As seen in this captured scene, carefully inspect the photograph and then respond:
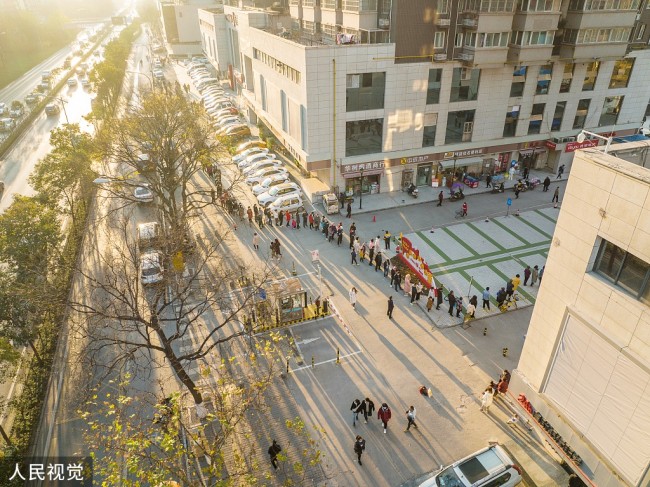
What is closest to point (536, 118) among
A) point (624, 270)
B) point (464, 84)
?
point (464, 84)

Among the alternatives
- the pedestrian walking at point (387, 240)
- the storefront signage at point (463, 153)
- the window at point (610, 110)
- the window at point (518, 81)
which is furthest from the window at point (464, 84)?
the window at point (610, 110)

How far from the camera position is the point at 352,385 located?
2117cm

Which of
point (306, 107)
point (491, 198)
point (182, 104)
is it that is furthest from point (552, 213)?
point (182, 104)

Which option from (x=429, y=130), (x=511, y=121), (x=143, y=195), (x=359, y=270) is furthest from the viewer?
(x=511, y=121)

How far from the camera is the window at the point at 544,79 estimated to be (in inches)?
1517

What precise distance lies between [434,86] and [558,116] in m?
13.8

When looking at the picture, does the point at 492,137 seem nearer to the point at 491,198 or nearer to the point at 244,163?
the point at 491,198

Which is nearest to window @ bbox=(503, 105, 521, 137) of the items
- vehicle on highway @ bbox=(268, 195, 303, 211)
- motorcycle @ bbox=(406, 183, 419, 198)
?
motorcycle @ bbox=(406, 183, 419, 198)

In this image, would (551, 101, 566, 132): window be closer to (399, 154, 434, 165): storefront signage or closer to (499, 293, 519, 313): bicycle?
(399, 154, 434, 165): storefront signage

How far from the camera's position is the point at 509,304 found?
2584cm

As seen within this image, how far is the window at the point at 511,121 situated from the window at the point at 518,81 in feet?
4.15

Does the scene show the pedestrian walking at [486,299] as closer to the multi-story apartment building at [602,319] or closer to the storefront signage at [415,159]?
the multi-story apartment building at [602,319]

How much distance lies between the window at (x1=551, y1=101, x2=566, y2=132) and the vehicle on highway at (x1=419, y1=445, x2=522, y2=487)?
3486 centimetres

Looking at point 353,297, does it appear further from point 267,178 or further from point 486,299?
point 267,178
